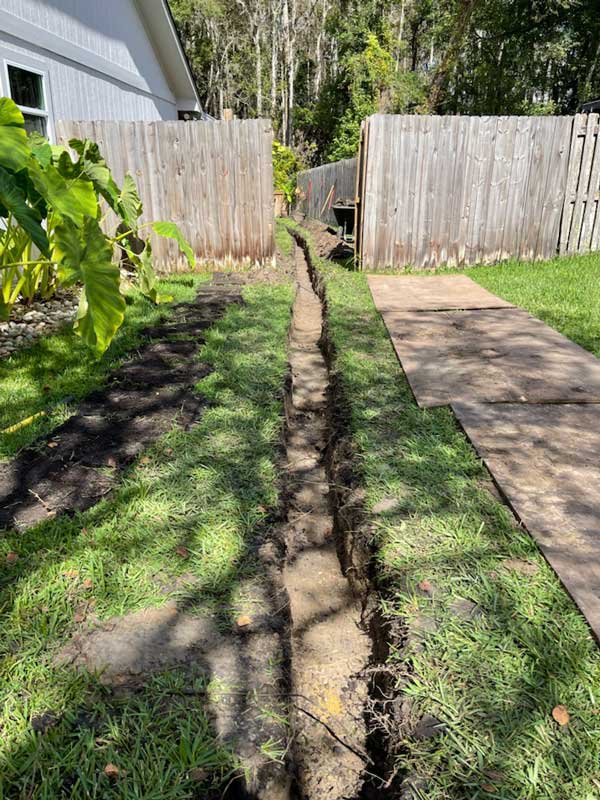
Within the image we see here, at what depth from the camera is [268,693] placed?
1.63 m

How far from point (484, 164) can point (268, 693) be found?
783 centimetres

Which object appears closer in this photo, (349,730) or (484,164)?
(349,730)

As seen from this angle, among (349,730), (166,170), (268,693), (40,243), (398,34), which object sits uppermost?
(398,34)

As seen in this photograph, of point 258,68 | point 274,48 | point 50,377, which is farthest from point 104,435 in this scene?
point 258,68

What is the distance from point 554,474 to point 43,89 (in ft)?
25.8

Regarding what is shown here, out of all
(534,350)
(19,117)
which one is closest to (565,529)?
(534,350)

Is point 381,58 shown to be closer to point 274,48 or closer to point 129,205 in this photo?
point 274,48

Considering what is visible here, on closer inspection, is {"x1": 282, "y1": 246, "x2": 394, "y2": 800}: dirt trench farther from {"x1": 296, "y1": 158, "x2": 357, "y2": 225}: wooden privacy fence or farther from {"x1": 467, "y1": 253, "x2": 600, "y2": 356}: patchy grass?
{"x1": 296, "y1": 158, "x2": 357, "y2": 225}: wooden privacy fence

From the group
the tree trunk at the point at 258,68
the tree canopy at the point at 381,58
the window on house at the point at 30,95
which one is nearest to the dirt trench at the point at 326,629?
the window on house at the point at 30,95

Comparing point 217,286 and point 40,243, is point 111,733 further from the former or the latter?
point 217,286

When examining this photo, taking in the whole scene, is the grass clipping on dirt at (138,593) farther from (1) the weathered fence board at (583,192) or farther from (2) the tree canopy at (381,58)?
(2) the tree canopy at (381,58)

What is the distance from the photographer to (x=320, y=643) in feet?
7.00

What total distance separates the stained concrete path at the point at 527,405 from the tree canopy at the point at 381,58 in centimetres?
2134

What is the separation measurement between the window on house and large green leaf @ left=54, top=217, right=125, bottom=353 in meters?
5.20
